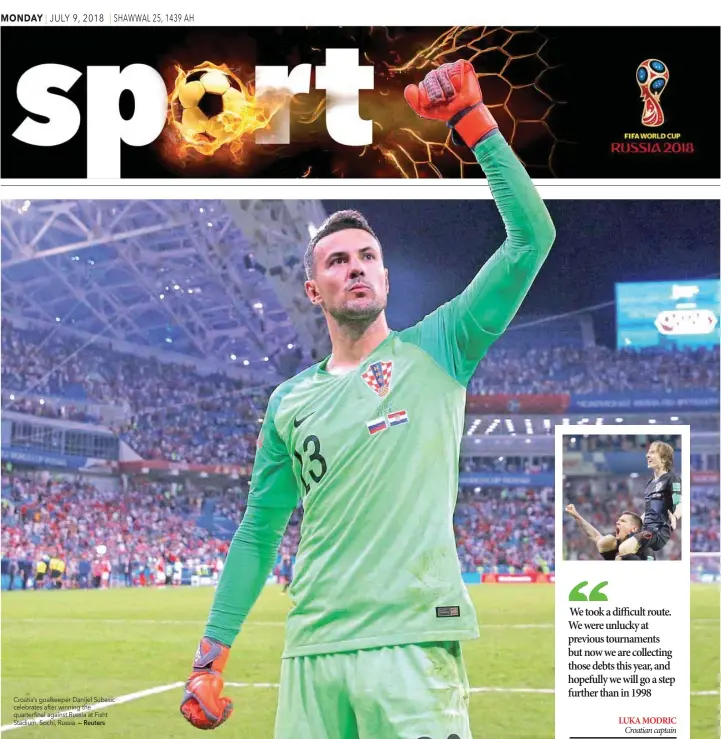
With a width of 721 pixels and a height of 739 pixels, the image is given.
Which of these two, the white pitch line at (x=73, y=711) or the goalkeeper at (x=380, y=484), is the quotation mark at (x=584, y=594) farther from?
the white pitch line at (x=73, y=711)

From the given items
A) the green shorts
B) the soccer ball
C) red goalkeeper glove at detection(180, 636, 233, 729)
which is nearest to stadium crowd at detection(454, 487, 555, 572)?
the soccer ball

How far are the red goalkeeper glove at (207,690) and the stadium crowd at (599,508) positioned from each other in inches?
87.0

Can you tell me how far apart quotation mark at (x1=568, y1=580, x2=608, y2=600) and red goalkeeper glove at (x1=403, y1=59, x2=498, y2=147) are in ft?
8.74

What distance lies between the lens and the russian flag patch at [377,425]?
10.7 feet

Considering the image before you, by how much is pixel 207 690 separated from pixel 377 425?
3.43 ft

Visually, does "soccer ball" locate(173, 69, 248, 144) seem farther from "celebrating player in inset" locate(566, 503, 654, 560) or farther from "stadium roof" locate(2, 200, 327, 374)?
"celebrating player in inset" locate(566, 503, 654, 560)

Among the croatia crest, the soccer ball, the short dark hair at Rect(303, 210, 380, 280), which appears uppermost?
the soccer ball

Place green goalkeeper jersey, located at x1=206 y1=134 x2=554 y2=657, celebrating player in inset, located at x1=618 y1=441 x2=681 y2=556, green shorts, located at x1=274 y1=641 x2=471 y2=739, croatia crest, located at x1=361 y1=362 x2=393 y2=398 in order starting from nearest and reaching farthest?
1. green shorts, located at x1=274 y1=641 x2=471 y2=739
2. green goalkeeper jersey, located at x1=206 y1=134 x2=554 y2=657
3. croatia crest, located at x1=361 y1=362 x2=393 y2=398
4. celebrating player in inset, located at x1=618 y1=441 x2=681 y2=556

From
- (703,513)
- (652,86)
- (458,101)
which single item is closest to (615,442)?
(703,513)

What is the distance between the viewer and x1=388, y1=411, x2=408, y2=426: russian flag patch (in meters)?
3.25

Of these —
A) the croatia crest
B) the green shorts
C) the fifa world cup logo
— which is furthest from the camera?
the fifa world cup logo

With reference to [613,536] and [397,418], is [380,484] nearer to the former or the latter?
[397,418]

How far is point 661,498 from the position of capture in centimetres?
539

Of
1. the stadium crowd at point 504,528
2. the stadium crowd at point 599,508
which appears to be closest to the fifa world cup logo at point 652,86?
the stadium crowd at point 599,508
